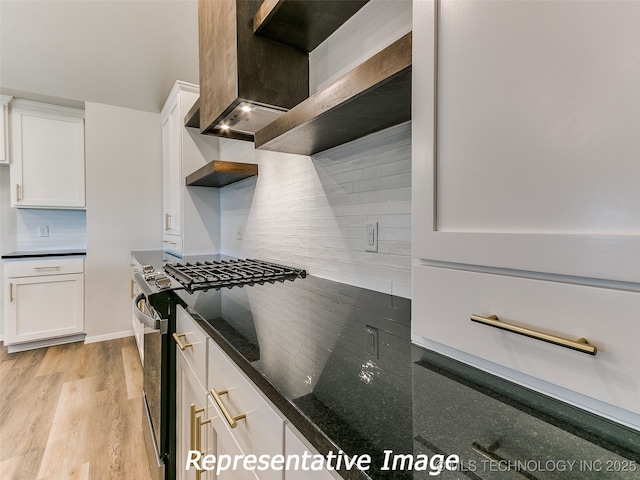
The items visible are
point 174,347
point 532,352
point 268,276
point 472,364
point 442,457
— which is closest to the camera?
point 442,457

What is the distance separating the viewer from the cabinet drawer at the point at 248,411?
54 centimetres

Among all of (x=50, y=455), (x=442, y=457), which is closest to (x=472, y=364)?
(x=442, y=457)

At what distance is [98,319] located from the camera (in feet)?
10.4

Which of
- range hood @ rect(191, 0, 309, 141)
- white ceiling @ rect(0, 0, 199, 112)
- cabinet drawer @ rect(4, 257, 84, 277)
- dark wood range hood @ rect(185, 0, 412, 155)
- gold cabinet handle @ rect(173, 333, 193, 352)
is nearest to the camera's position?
dark wood range hood @ rect(185, 0, 412, 155)

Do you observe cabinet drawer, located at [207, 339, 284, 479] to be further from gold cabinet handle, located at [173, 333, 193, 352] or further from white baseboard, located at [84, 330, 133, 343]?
white baseboard, located at [84, 330, 133, 343]

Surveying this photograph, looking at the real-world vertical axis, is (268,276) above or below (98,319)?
above

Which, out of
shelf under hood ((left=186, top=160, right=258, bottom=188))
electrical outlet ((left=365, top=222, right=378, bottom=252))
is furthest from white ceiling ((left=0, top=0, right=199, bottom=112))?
electrical outlet ((left=365, top=222, right=378, bottom=252))

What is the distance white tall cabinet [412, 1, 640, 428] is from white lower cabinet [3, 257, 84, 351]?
3629 mm

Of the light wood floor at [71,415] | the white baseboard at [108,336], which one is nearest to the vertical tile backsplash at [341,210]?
the light wood floor at [71,415]

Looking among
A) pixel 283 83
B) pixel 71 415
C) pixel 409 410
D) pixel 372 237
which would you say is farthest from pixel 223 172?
pixel 409 410

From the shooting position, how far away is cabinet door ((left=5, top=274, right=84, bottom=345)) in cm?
286

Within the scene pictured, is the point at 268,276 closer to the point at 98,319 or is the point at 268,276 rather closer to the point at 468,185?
the point at 468,185

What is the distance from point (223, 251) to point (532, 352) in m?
2.66

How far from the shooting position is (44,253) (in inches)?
120
